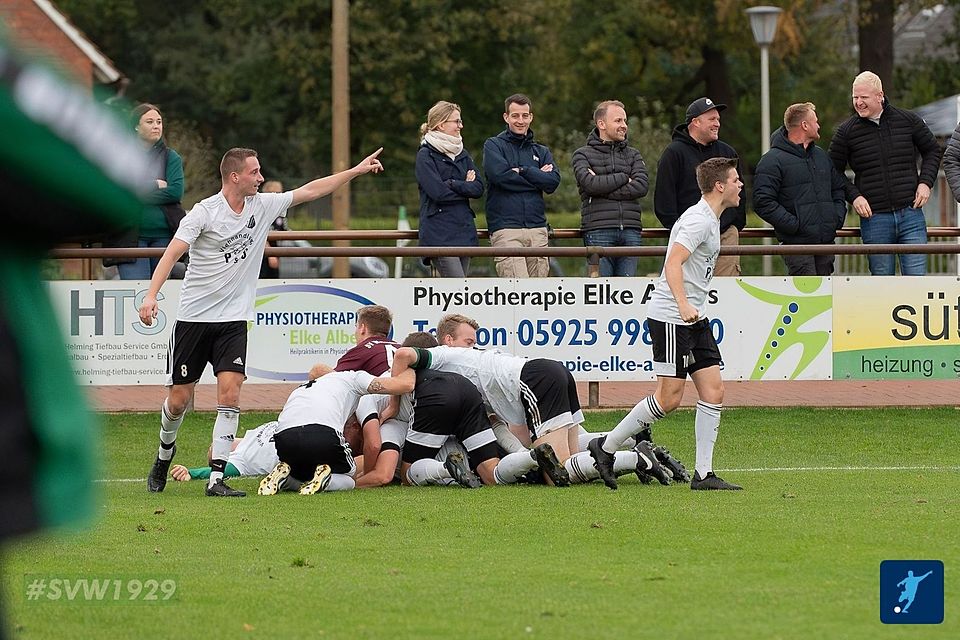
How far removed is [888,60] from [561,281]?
85.6 ft

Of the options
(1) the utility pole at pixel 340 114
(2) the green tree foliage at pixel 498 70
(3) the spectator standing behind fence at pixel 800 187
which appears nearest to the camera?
(3) the spectator standing behind fence at pixel 800 187

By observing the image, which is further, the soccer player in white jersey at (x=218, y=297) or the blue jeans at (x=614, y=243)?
the blue jeans at (x=614, y=243)

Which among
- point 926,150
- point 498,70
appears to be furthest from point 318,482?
point 498,70

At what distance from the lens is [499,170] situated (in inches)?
533

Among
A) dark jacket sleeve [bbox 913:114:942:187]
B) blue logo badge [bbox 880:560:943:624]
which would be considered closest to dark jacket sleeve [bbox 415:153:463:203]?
dark jacket sleeve [bbox 913:114:942:187]

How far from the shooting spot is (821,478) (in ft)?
34.1

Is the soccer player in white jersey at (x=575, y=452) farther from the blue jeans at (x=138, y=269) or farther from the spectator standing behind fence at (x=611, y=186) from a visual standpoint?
the blue jeans at (x=138, y=269)

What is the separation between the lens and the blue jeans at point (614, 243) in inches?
553

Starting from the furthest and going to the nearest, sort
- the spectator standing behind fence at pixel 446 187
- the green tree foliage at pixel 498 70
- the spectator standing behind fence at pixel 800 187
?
the green tree foliage at pixel 498 70 → the spectator standing behind fence at pixel 800 187 → the spectator standing behind fence at pixel 446 187

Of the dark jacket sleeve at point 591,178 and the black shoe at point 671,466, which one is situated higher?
the dark jacket sleeve at point 591,178

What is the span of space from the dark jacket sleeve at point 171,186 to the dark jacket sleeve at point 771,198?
491cm

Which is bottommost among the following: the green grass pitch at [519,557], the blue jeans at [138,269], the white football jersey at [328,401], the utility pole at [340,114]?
the green grass pitch at [519,557]

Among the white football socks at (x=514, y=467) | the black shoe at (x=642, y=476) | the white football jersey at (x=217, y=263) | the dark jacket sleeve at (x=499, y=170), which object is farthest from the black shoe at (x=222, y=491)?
the dark jacket sleeve at (x=499, y=170)

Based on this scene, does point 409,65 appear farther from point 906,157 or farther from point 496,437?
point 496,437
